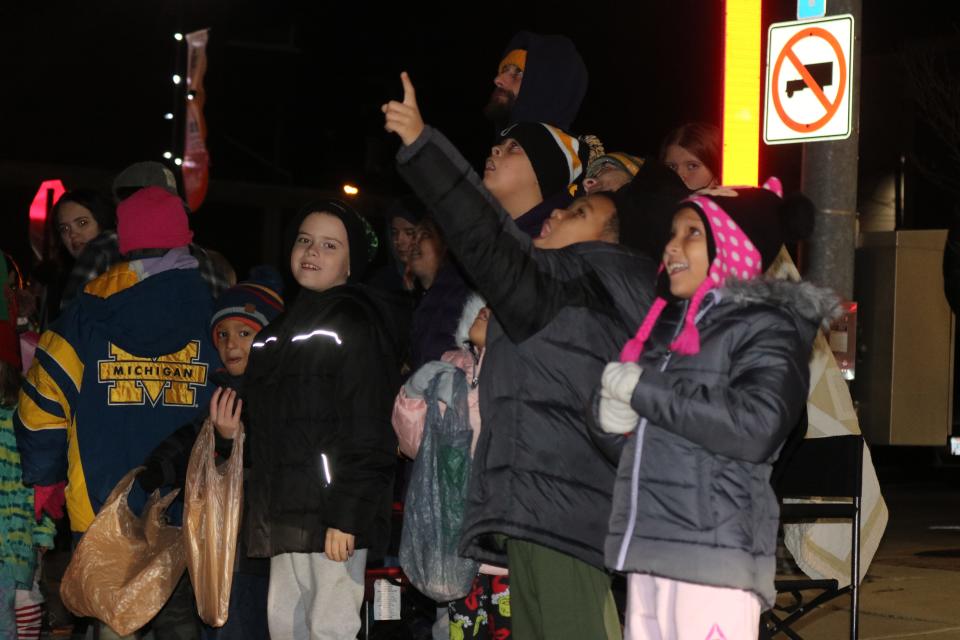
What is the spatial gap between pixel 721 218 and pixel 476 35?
22691 mm

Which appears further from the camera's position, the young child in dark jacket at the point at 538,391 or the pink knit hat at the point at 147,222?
the pink knit hat at the point at 147,222

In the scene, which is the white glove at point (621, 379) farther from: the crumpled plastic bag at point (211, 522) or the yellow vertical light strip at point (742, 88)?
the yellow vertical light strip at point (742, 88)

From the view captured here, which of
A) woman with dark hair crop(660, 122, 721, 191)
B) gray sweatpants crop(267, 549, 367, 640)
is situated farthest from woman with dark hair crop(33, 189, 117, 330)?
woman with dark hair crop(660, 122, 721, 191)

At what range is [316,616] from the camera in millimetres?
4840

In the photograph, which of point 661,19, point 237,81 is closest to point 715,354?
point 661,19

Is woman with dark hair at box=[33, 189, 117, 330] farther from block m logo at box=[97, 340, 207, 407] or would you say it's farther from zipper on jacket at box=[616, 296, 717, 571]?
zipper on jacket at box=[616, 296, 717, 571]

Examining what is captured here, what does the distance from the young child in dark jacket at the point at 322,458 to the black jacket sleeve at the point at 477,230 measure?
1.27m

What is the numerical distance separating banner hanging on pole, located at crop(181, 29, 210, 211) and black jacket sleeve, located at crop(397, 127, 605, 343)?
20.0m

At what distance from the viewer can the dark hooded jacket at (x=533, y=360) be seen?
364 centimetres

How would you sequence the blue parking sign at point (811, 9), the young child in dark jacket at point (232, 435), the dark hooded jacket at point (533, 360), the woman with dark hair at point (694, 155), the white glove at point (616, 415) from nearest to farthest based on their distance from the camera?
the white glove at point (616, 415) → the dark hooded jacket at point (533, 360) → the young child in dark jacket at point (232, 435) → the woman with dark hair at point (694, 155) → the blue parking sign at point (811, 9)

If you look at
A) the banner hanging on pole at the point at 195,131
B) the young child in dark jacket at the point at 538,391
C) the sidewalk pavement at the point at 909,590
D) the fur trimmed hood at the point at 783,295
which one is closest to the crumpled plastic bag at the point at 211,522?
the young child in dark jacket at the point at 538,391

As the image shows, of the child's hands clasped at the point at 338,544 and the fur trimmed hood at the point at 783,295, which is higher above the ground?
the fur trimmed hood at the point at 783,295

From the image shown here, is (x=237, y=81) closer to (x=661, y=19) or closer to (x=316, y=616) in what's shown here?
(x=661, y=19)

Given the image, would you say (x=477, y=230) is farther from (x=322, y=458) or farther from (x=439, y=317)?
(x=322, y=458)
